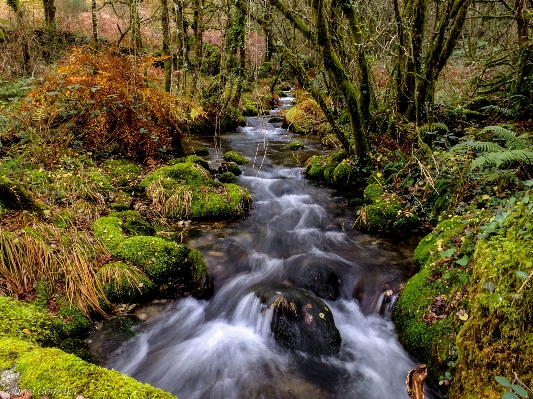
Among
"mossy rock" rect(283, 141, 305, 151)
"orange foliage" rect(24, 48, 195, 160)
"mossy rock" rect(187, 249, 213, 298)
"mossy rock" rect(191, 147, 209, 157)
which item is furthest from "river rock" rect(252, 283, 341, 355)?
"mossy rock" rect(283, 141, 305, 151)

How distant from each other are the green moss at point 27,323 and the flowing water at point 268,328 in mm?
723

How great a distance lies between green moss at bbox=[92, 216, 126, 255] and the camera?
4.73 m

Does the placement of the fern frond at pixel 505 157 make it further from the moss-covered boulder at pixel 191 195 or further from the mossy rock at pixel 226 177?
the mossy rock at pixel 226 177

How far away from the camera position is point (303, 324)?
4047 millimetres

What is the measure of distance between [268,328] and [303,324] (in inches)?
17.8

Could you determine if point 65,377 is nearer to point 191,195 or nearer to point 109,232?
point 109,232

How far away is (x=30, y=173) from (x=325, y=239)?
513 cm

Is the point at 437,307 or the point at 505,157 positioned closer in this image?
the point at 437,307

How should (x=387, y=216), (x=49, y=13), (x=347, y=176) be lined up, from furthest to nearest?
(x=49, y=13) → (x=347, y=176) → (x=387, y=216)

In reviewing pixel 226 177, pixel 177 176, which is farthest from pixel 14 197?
pixel 226 177

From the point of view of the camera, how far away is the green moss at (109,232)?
473 cm

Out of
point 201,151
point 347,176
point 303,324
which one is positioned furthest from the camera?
point 201,151

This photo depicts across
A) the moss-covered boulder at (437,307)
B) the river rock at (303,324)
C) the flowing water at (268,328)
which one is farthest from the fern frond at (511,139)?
the river rock at (303,324)

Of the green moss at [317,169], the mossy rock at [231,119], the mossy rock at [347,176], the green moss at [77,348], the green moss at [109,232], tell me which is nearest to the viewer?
the green moss at [77,348]
